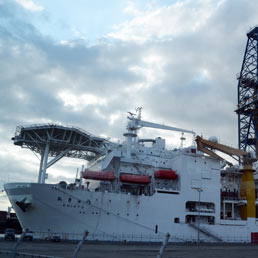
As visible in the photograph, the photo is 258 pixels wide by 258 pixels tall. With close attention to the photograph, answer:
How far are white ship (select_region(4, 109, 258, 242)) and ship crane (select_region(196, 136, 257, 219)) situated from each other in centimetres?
13

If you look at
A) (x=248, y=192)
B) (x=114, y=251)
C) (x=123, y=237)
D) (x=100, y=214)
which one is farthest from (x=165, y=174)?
(x=114, y=251)

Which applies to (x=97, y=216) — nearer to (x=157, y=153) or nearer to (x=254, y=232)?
(x=157, y=153)

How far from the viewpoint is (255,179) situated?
145 feet

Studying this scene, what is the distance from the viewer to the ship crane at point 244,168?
127 ft

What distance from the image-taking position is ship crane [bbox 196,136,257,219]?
38.7 metres

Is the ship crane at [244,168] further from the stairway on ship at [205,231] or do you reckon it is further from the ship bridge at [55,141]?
the ship bridge at [55,141]

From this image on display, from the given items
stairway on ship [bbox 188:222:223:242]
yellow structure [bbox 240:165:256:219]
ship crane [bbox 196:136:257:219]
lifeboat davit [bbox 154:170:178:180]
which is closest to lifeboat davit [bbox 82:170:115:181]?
lifeboat davit [bbox 154:170:178:180]

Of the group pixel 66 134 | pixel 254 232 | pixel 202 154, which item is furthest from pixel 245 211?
pixel 66 134

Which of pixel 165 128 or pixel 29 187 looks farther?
pixel 165 128

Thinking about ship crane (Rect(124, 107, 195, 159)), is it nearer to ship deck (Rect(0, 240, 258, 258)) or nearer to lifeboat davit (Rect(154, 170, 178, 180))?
→ lifeboat davit (Rect(154, 170, 178, 180))

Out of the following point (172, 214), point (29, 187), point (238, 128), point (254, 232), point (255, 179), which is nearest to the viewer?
point (29, 187)

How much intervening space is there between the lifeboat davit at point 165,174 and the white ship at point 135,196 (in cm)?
3

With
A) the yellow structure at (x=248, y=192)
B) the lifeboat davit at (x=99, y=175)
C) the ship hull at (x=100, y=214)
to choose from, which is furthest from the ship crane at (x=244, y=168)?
the lifeboat davit at (x=99, y=175)

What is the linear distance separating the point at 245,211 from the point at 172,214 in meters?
11.2
